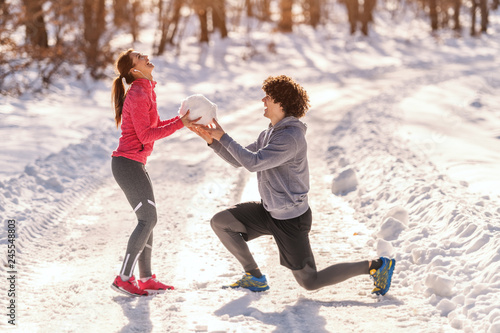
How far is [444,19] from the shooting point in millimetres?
44219

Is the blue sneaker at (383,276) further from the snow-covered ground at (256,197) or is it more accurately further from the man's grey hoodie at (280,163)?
the man's grey hoodie at (280,163)

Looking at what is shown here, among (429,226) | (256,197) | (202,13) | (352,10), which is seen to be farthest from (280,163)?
(352,10)

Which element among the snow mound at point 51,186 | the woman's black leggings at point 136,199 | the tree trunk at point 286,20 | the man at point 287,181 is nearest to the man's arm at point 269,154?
the man at point 287,181

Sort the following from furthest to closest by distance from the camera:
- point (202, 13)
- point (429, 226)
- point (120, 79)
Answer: point (202, 13)
point (429, 226)
point (120, 79)

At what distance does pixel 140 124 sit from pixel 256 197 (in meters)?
3.20

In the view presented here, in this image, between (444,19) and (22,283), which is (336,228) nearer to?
(22,283)

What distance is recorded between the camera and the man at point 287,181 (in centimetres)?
436

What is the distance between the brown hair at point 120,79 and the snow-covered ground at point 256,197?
1.47 meters

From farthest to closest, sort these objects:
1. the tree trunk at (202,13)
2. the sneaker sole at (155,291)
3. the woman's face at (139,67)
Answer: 1. the tree trunk at (202,13)
2. the sneaker sole at (155,291)
3. the woman's face at (139,67)

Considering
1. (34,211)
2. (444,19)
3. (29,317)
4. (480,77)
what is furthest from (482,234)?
(444,19)

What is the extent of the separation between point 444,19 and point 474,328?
144 feet

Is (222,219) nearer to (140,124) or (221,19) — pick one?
(140,124)

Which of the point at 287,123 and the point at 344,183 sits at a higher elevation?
the point at 287,123

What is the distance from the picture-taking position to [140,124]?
177 inches
